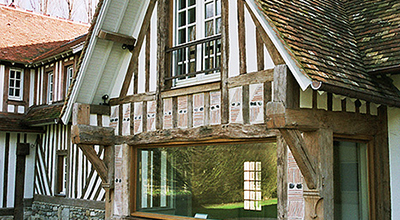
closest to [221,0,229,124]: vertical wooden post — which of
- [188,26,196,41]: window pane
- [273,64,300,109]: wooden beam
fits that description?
[188,26,196,41]: window pane

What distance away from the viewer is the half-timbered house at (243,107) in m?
5.92

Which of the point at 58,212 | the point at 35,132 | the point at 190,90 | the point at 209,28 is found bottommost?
the point at 58,212

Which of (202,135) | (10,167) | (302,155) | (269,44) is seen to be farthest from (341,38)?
(10,167)

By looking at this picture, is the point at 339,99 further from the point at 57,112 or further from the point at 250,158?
the point at 57,112

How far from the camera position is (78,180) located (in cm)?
1316

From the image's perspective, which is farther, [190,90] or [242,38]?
[190,90]

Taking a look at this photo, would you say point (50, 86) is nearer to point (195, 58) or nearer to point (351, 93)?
point (195, 58)

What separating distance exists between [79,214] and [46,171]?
8.82 ft

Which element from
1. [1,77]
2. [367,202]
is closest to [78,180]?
[1,77]

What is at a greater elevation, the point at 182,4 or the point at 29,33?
the point at 29,33

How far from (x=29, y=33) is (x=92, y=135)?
1026cm

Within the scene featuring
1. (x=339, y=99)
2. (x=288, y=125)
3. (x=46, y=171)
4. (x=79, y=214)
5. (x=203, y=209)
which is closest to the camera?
(x=288, y=125)

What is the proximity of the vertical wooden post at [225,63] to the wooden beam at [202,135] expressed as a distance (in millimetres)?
208

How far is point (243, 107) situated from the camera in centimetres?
687
